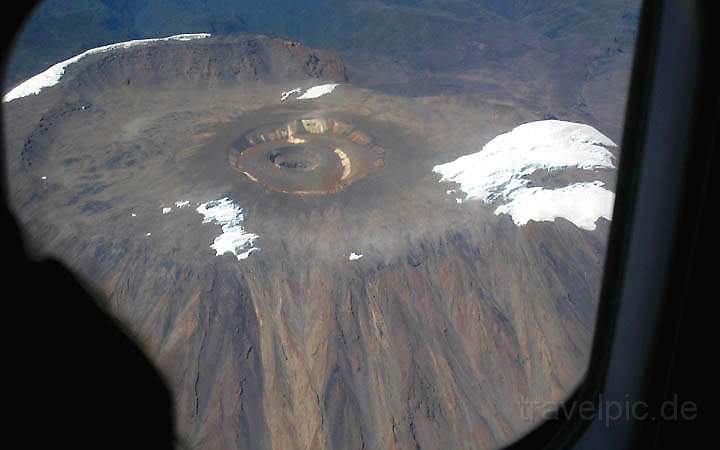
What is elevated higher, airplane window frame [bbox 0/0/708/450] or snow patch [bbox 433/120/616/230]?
airplane window frame [bbox 0/0/708/450]

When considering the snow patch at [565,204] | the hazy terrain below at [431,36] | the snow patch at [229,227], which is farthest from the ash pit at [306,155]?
the hazy terrain below at [431,36]

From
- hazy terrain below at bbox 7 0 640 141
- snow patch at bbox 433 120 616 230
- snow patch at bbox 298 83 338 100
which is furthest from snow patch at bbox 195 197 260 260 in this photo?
hazy terrain below at bbox 7 0 640 141

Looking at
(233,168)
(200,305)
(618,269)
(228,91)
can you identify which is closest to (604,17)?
(228,91)

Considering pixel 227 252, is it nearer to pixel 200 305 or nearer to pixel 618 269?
pixel 200 305

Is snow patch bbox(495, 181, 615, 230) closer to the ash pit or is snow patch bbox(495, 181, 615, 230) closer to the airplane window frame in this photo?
the ash pit

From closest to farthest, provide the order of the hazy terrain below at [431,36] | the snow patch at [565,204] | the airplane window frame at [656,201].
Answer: the airplane window frame at [656,201] < the snow patch at [565,204] < the hazy terrain below at [431,36]

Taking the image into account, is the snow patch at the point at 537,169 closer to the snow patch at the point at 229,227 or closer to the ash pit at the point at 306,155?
the ash pit at the point at 306,155
